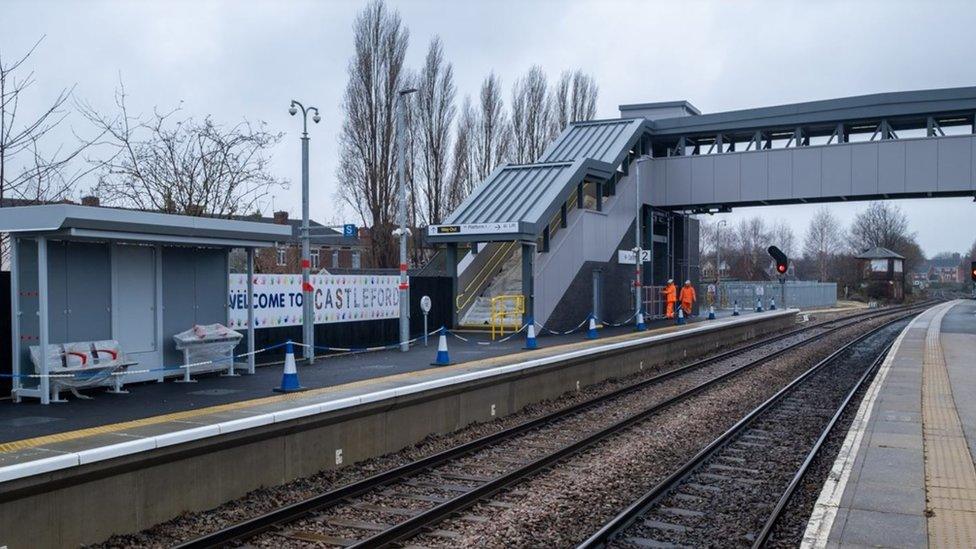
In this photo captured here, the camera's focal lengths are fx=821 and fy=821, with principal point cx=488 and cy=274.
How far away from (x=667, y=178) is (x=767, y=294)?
90.4ft

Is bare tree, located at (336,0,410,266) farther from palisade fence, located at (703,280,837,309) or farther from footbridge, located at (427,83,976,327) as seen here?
palisade fence, located at (703,280,837,309)

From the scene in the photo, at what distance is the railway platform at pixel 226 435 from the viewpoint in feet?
23.6

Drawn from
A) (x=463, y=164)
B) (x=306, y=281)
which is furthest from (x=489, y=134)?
(x=306, y=281)

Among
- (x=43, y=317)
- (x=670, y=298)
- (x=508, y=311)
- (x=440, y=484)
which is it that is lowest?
(x=440, y=484)

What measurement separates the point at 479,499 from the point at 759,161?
88.8ft

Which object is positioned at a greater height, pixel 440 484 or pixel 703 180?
pixel 703 180

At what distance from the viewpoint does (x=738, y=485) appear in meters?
10.2

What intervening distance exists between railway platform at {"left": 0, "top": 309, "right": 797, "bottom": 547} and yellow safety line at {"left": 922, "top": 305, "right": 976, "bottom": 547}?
664cm

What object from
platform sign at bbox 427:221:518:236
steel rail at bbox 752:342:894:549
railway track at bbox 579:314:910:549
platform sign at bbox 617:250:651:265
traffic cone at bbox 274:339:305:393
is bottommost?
railway track at bbox 579:314:910:549

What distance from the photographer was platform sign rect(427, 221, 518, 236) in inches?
931

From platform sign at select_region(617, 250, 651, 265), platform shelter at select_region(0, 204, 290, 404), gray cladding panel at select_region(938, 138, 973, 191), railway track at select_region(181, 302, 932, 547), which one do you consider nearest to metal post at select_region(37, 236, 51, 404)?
platform shelter at select_region(0, 204, 290, 404)

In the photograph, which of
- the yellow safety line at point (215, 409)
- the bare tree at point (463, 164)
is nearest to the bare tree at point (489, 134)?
the bare tree at point (463, 164)

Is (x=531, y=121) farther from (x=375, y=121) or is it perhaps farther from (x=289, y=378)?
(x=289, y=378)

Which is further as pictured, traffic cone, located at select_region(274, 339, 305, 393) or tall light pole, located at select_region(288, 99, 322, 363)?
tall light pole, located at select_region(288, 99, 322, 363)
